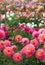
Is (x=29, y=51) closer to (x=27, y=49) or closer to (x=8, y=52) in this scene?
(x=27, y=49)

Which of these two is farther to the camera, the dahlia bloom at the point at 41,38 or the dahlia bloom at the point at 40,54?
the dahlia bloom at the point at 41,38

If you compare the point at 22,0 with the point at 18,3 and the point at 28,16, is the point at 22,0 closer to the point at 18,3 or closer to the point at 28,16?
the point at 18,3

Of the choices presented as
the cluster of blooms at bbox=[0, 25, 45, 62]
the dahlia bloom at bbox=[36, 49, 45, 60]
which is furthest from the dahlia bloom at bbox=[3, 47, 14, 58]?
the dahlia bloom at bbox=[36, 49, 45, 60]

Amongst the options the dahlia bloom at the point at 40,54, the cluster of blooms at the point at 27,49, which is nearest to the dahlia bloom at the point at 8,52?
the cluster of blooms at the point at 27,49

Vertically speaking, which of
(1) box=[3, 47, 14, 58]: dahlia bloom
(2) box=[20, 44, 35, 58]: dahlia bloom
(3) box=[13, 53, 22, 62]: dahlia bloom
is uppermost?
(2) box=[20, 44, 35, 58]: dahlia bloom

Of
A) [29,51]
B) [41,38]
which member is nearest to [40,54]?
[29,51]

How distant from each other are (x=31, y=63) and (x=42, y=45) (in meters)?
0.19

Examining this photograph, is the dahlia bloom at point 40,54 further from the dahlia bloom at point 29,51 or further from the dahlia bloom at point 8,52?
the dahlia bloom at point 8,52

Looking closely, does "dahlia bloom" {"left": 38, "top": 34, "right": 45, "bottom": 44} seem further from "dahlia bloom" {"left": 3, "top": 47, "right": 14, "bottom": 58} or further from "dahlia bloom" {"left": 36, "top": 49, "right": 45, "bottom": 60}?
"dahlia bloom" {"left": 3, "top": 47, "right": 14, "bottom": 58}

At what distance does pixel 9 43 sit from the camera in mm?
2248

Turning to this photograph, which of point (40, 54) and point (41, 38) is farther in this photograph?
point (41, 38)

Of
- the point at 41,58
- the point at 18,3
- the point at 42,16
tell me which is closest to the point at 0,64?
the point at 41,58

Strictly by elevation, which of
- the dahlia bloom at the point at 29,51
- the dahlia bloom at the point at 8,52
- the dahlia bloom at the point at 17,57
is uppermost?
the dahlia bloom at the point at 29,51

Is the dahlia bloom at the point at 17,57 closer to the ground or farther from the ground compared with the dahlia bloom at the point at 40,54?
closer to the ground
